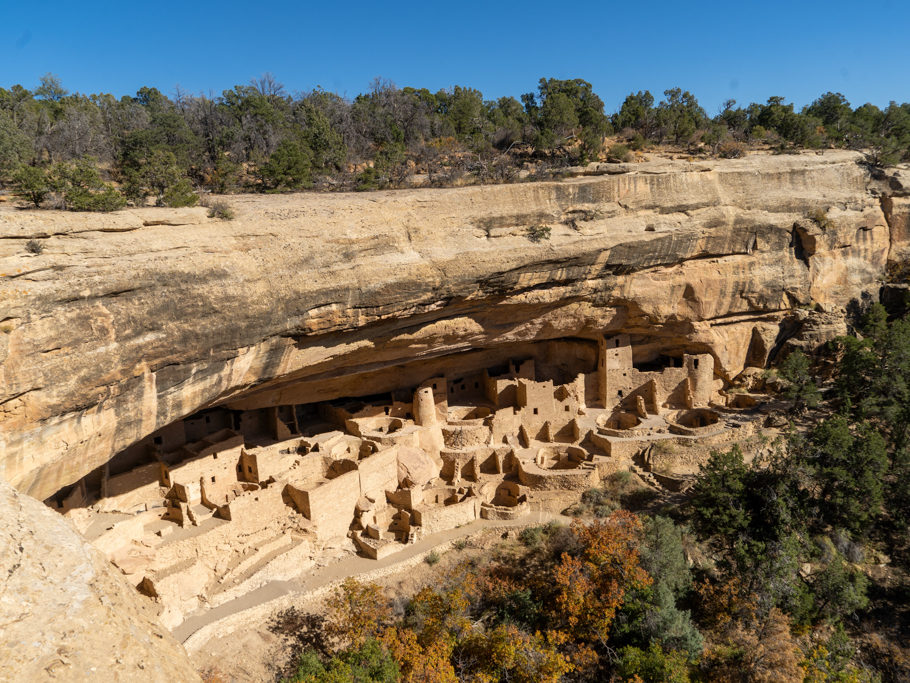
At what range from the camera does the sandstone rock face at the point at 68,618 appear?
3.25 metres

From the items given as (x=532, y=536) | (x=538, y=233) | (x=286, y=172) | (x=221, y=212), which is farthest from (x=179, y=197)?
(x=532, y=536)

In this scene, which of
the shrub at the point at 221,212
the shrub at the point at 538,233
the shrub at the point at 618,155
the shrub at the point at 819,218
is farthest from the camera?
the shrub at the point at 618,155

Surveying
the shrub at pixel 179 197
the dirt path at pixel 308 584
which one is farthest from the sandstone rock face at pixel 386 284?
the dirt path at pixel 308 584

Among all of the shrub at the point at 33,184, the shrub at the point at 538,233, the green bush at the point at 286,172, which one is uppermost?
the green bush at the point at 286,172

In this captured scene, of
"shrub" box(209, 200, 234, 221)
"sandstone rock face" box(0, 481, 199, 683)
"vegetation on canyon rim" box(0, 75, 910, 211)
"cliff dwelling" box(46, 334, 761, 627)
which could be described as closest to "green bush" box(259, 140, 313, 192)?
"vegetation on canyon rim" box(0, 75, 910, 211)

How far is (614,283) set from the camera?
776 inches

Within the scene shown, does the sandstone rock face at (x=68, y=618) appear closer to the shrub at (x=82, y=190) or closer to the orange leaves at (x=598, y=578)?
the shrub at (x=82, y=190)

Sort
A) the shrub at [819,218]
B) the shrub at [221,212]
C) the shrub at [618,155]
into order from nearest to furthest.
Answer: the shrub at [221,212] → the shrub at [819,218] → the shrub at [618,155]

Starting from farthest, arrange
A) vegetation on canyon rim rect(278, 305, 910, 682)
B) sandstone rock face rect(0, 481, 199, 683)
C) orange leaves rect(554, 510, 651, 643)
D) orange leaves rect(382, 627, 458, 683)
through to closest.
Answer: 1. orange leaves rect(554, 510, 651, 643)
2. vegetation on canyon rim rect(278, 305, 910, 682)
3. orange leaves rect(382, 627, 458, 683)
4. sandstone rock face rect(0, 481, 199, 683)

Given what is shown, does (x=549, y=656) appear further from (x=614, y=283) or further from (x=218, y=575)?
(x=614, y=283)

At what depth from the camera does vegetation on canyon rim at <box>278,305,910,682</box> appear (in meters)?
13.4

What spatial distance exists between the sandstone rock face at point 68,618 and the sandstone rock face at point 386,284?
7.83 m

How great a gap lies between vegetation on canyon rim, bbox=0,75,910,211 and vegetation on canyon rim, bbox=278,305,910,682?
38.3 feet

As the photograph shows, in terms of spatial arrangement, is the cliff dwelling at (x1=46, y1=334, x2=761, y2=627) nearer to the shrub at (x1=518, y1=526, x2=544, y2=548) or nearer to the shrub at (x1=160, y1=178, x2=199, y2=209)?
the shrub at (x1=518, y1=526, x2=544, y2=548)
